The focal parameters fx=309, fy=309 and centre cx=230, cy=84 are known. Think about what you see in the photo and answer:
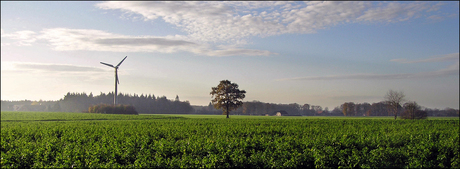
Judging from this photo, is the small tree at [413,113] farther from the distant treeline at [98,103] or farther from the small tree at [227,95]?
the distant treeline at [98,103]

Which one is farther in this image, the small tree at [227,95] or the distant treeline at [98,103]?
the distant treeline at [98,103]

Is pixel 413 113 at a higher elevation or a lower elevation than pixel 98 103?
lower

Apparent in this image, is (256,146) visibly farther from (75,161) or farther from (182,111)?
(182,111)

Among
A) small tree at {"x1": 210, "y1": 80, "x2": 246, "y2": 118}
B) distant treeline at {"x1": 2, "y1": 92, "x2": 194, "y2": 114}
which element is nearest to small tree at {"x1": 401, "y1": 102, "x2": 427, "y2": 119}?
small tree at {"x1": 210, "y1": 80, "x2": 246, "y2": 118}

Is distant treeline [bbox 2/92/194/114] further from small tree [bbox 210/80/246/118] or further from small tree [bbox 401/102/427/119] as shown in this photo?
small tree [bbox 401/102/427/119]

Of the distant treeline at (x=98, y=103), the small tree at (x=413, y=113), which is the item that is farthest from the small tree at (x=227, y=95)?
the distant treeline at (x=98, y=103)

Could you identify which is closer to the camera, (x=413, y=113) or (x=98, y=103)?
(x=413, y=113)

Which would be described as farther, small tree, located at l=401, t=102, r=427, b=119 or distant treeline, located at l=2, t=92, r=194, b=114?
distant treeline, located at l=2, t=92, r=194, b=114

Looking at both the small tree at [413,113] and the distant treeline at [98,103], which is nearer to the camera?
the small tree at [413,113]

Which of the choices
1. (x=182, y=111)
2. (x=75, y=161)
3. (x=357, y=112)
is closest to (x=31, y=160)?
(x=75, y=161)

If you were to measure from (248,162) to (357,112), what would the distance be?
585 feet

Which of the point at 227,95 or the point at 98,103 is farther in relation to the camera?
the point at 98,103

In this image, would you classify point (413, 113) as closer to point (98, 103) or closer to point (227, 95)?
point (227, 95)

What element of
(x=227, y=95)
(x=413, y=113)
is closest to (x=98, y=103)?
(x=227, y=95)
